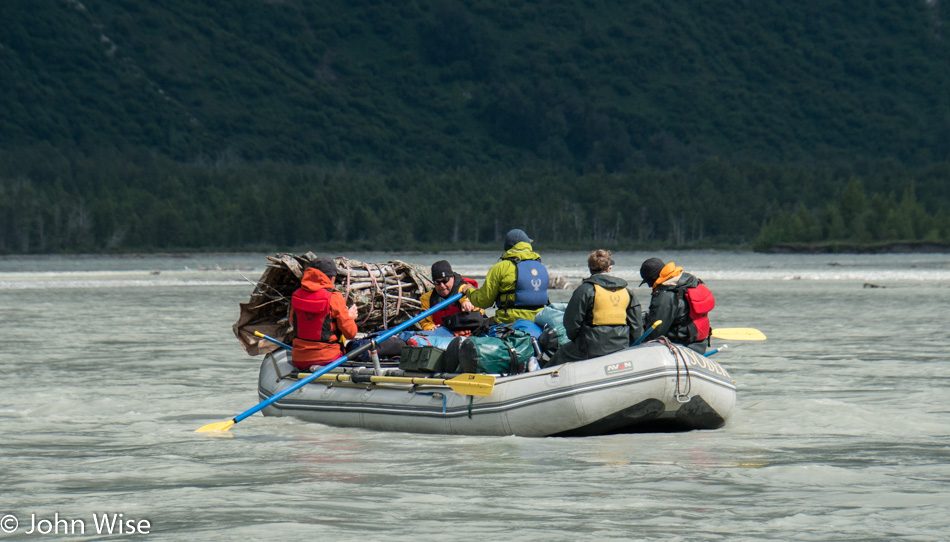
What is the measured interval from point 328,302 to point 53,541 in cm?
527

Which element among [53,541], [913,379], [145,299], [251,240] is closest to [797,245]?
[251,240]

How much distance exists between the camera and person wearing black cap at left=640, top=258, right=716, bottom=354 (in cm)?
1194

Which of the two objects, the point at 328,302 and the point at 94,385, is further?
Result: the point at 94,385

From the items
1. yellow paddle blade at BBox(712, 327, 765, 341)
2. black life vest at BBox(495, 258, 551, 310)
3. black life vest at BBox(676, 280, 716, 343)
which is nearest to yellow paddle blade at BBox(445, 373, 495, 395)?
black life vest at BBox(495, 258, 551, 310)

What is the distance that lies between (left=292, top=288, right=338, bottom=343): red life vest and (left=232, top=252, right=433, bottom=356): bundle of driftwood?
4.82 feet

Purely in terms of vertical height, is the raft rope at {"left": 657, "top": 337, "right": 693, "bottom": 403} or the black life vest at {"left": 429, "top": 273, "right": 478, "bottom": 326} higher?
the black life vest at {"left": 429, "top": 273, "right": 478, "bottom": 326}

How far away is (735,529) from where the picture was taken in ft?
26.6

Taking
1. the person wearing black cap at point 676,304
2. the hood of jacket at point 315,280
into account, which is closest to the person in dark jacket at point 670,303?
the person wearing black cap at point 676,304

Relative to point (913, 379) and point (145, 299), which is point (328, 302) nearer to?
point (913, 379)

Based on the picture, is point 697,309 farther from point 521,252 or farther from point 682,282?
point 521,252

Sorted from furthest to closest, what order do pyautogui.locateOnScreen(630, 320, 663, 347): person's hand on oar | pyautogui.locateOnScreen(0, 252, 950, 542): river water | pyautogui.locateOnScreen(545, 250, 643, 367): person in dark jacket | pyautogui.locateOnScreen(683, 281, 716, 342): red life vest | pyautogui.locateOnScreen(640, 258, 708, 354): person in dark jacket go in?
pyautogui.locateOnScreen(683, 281, 716, 342): red life vest → pyautogui.locateOnScreen(640, 258, 708, 354): person in dark jacket → pyautogui.locateOnScreen(630, 320, 663, 347): person's hand on oar → pyautogui.locateOnScreen(545, 250, 643, 367): person in dark jacket → pyautogui.locateOnScreen(0, 252, 950, 542): river water

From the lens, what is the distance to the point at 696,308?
12.0 metres

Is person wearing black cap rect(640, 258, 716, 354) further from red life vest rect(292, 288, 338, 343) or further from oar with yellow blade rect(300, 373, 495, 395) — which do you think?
red life vest rect(292, 288, 338, 343)

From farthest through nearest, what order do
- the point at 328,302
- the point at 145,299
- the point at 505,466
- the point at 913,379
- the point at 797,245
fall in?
the point at 797,245 < the point at 145,299 < the point at 913,379 < the point at 328,302 < the point at 505,466
